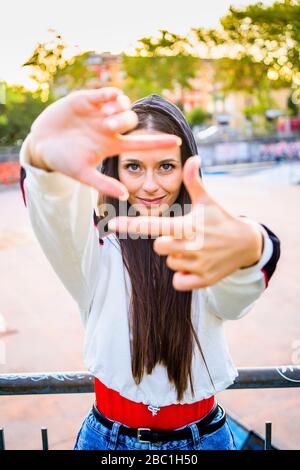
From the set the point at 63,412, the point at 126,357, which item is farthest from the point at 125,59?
the point at 126,357

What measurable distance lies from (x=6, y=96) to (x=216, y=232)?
20.9 m

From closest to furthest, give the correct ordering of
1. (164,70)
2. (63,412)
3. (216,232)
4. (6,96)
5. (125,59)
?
(216,232) < (63,412) < (6,96) < (125,59) < (164,70)

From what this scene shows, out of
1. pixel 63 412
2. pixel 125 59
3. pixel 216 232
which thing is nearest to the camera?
pixel 216 232

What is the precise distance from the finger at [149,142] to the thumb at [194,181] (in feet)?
0.14

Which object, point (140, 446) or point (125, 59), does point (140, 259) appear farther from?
point (125, 59)

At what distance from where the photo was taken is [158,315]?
4.06 feet

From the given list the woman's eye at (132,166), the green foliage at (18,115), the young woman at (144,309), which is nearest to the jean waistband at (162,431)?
the young woman at (144,309)

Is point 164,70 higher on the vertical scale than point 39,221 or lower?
higher

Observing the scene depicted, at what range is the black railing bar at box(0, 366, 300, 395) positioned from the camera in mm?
1395

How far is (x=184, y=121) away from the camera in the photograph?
1280 mm

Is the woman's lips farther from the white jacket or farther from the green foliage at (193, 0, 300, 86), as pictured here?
the green foliage at (193, 0, 300, 86)

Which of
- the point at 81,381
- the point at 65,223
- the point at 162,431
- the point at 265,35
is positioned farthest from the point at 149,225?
the point at 265,35

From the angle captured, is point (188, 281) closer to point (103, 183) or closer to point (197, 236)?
point (197, 236)

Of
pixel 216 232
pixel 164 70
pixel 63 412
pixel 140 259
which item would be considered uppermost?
pixel 164 70
